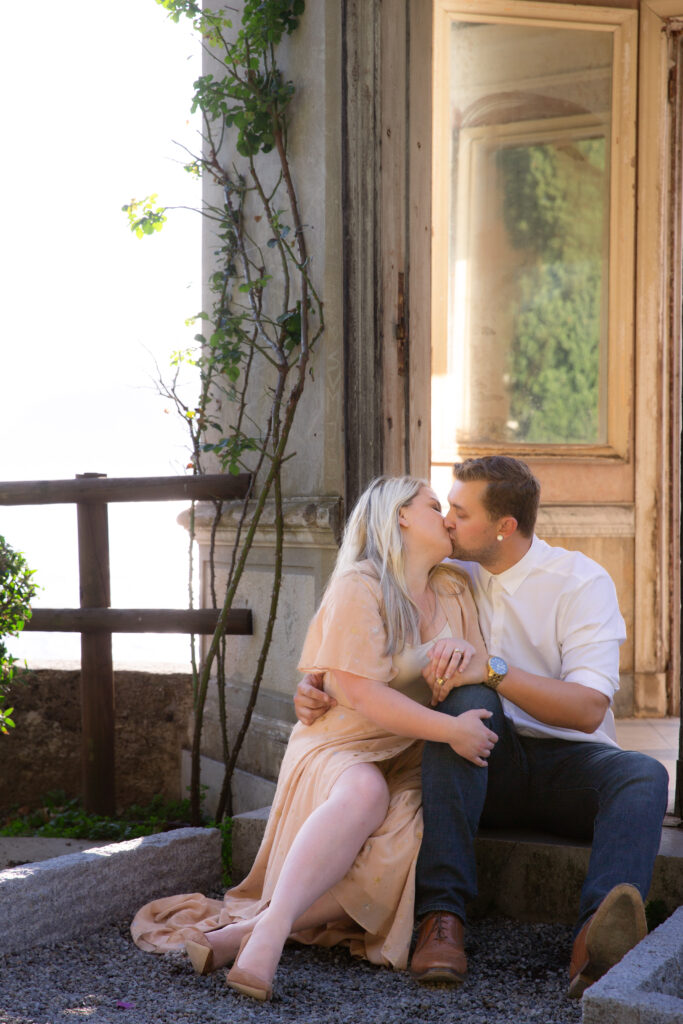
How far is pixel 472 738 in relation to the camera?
8.18 ft

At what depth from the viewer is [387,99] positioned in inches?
145

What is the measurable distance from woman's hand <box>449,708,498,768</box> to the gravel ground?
502 millimetres

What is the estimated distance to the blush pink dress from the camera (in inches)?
101

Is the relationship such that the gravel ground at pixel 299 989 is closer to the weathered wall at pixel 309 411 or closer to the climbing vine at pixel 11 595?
the climbing vine at pixel 11 595

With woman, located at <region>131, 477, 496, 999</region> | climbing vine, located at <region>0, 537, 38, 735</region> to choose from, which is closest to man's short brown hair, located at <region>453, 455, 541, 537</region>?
woman, located at <region>131, 477, 496, 999</region>

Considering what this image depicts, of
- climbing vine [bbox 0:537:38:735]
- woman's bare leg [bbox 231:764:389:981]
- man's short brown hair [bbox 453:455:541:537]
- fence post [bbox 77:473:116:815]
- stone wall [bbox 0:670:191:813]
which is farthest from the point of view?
stone wall [bbox 0:670:191:813]

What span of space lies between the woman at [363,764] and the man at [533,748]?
0.21 feet

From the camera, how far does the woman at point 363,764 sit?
8.13 feet

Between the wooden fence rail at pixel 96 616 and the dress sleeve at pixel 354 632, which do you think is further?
the wooden fence rail at pixel 96 616

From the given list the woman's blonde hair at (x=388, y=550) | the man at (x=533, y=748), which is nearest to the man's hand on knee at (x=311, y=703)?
the man at (x=533, y=748)

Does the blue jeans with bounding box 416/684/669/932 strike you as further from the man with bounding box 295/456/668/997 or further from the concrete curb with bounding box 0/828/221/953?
the concrete curb with bounding box 0/828/221/953

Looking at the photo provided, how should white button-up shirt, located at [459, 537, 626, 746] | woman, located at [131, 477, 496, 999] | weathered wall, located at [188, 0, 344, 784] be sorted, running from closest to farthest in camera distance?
1. woman, located at [131, 477, 496, 999]
2. white button-up shirt, located at [459, 537, 626, 746]
3. weathered wall, located at [188, 0, 344, 784]

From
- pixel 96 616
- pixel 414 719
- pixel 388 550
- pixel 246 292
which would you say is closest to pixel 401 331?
pixel 246 292

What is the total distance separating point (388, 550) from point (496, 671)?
415mm
